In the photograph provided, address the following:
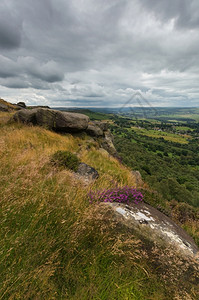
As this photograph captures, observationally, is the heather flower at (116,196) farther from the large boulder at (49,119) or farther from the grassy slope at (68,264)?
the large boulder at (49,119)

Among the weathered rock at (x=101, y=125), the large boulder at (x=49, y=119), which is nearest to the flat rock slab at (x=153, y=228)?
the large boulder at (x=49, y=119)

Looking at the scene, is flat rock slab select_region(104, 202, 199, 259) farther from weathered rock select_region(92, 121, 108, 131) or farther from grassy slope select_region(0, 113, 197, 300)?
weathered rock select_region(92, 121, 108, 131)

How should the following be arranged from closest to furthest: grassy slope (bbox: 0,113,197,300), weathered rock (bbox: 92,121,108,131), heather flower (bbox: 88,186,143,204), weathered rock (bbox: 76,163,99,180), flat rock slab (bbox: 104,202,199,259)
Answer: grassy slope (bbox: 0,113,197,300) → flat rock slab (bbox: 104,202,199,259) → heather flower (bbox: 88,186,143,204) → weathered rock (bbox: 76,163,99,180) → weathered rock (bbox: 92,121,108,131)

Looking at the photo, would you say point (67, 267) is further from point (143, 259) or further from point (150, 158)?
point (150, 158)

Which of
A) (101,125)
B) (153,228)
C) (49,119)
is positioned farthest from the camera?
(101,125)

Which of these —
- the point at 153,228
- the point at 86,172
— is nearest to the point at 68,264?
the point at 153,228

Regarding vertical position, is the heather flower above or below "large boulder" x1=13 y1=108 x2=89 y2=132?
below

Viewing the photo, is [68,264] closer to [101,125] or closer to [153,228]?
[153,228]

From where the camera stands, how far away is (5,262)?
193cm

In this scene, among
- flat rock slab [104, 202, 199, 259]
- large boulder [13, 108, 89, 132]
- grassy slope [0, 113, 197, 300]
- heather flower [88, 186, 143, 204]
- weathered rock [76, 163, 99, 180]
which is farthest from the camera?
large boulder [13, 108, 89, 132]

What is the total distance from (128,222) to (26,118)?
15.5 m

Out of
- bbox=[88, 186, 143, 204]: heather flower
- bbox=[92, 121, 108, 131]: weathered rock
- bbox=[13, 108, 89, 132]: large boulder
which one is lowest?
bbox=[92, 121, 108, 131]: weathered rock

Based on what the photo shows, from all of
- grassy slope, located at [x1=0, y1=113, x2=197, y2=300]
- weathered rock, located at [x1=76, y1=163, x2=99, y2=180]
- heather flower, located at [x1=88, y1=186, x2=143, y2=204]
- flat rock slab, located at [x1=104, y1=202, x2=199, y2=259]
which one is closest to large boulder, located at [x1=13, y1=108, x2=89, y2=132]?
weathered rock, located at [x1=76, y1=163, x2=99, y2=180]

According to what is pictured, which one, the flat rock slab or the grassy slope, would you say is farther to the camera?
the flat rock slab
